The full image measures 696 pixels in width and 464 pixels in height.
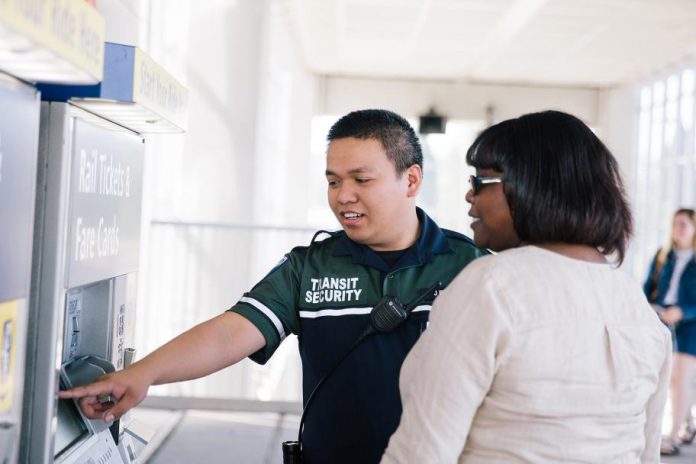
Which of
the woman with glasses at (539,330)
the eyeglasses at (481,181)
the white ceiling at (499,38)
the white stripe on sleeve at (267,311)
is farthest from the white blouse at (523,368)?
the white ceiling at (499,38)

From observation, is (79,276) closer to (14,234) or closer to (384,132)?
(14,234)

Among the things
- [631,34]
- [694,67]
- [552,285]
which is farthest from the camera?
[694,67]

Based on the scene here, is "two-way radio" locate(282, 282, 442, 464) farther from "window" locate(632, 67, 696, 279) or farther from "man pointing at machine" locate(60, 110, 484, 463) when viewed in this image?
"window" locate(632, 67, 696, 279)

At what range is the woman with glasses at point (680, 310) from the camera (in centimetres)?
467

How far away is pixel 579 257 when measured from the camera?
1.20 m

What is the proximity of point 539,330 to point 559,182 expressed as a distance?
22cm

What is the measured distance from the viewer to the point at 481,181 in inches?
48.7

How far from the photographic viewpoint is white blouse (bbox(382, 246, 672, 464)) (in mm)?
1089

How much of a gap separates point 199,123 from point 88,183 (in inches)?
166

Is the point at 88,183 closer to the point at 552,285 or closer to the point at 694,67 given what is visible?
the point at 552,285

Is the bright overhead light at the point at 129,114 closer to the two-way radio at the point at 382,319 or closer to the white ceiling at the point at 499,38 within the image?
the two-way radio at the point at 382,319

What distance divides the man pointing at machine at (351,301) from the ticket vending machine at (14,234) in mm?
340

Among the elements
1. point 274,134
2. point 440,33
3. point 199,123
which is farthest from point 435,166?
point 199,123

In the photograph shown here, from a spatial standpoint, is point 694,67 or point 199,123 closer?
point 199,123
